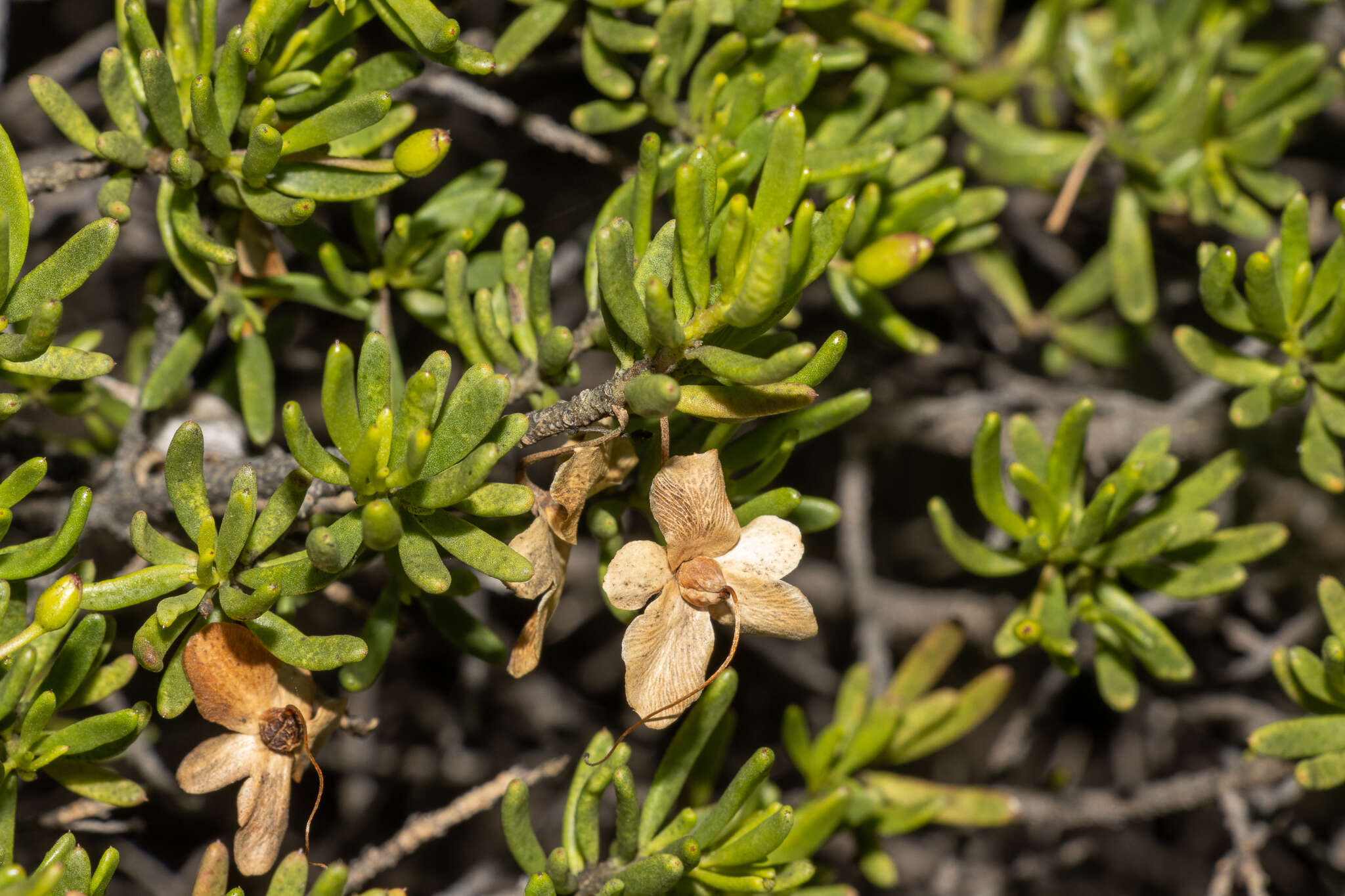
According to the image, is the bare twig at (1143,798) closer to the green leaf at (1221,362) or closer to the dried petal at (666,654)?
the green leaf at (1221,362)

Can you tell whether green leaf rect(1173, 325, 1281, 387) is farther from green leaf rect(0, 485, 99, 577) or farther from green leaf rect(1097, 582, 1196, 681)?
green leaf rect(0, 485, 99, 577)

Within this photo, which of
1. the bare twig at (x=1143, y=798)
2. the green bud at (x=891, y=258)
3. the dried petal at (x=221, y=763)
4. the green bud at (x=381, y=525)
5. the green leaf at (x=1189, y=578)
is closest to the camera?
the green bud at (x=381, y=525)

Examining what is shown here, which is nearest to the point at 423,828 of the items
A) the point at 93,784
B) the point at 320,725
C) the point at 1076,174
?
the point at 320,725

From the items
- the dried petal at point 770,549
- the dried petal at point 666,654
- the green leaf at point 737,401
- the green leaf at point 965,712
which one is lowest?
the green leaf at point 965,712

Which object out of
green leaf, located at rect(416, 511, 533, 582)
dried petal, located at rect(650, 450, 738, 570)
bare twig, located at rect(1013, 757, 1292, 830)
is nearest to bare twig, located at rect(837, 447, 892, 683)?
bare twig, located at rect(1013, 757, 1292, 830)

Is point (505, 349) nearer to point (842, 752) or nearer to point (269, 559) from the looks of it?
point (269, 559)

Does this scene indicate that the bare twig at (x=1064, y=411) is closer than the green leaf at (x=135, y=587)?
No

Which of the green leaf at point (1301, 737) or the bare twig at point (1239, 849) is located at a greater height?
the green leaf at point (1301, 737)

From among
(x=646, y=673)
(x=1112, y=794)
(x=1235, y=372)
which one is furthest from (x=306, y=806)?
(x=1235, y=372)

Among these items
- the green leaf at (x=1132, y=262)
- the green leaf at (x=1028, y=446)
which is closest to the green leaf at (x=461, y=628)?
the green leaf at (x=1028, y=446)
